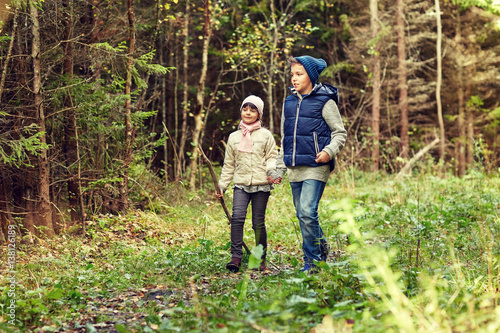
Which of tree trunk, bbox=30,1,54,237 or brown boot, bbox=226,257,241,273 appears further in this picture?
tree trunk, bbox=30,1,54,237

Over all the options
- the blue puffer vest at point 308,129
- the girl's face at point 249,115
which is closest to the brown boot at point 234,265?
the blue puffer vest at point 308,129

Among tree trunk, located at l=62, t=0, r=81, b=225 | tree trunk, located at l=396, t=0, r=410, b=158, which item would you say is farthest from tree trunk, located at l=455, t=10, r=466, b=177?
tree trunk, located at l=62, t=0, r=81, b=225

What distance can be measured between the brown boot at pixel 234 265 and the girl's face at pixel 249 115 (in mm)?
1598

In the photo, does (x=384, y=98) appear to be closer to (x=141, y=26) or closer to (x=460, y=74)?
(x=460, y=74)

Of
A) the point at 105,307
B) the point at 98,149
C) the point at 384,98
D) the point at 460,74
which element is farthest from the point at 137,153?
the point at 460,74

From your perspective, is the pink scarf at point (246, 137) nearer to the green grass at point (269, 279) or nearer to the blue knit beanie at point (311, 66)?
the blue knit beanie at point (311, 66)

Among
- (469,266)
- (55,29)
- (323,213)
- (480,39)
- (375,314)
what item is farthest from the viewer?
(480,39)

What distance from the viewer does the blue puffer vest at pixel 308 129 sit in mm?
4891

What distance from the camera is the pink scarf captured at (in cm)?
543

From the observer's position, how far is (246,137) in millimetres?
5461

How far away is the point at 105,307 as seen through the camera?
13.5 feet

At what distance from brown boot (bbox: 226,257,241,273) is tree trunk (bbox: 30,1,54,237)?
309 centimetres

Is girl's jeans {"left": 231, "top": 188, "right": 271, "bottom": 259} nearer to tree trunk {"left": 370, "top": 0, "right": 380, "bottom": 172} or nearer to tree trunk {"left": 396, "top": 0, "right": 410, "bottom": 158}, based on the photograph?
tree trunk {"left": 370, "top": 0, "right": 380, "bottom": 172}

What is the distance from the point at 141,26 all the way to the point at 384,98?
17050 millimetres
